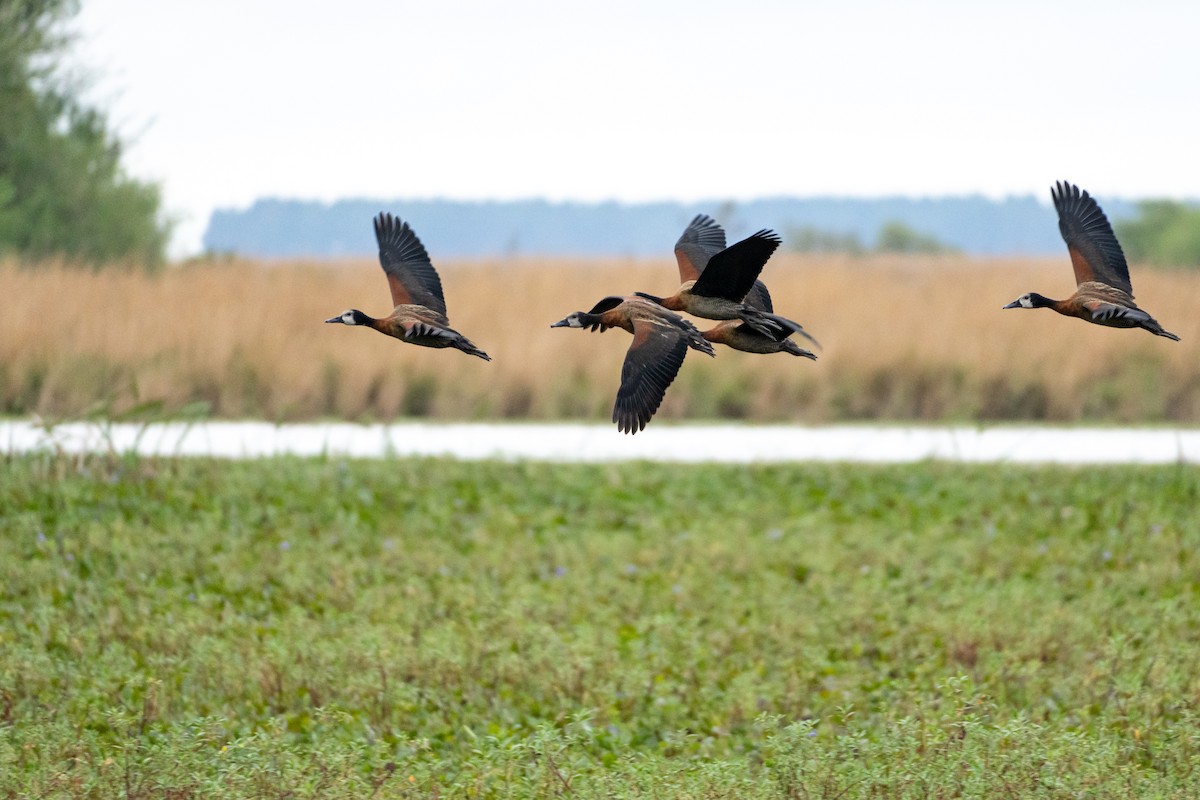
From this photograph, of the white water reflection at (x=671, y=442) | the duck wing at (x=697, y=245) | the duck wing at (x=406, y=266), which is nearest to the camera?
the duck wing at (x=406, y=266)

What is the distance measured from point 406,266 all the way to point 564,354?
12.5 metres

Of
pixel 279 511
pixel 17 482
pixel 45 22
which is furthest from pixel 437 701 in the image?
pixel 45 22

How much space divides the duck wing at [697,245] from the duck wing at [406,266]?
1.13 feet

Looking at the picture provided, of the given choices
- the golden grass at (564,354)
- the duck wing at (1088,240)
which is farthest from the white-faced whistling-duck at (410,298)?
the golden grass at (564,354)

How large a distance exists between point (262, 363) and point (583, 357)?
154 inches

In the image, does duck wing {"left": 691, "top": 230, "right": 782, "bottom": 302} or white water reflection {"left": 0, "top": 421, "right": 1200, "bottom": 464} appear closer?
duck wing {"left": 691, "top": 230, "right": 782, "bottom": 302}

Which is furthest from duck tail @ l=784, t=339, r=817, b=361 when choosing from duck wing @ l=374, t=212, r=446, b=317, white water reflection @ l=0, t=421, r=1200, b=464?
white water reflection @ l=0, t=421, r=1200, b=464

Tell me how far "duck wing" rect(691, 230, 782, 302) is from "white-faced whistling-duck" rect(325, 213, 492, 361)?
0.24 m

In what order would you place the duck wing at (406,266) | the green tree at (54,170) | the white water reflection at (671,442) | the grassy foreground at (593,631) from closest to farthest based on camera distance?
the duck wing at (406,266) → the grassy foreground at (593,631) → the white water reflection at (671,442) → the green tree at (54,170)

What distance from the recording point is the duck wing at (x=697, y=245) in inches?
70.4

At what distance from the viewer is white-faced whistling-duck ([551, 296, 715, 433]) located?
4.48ft

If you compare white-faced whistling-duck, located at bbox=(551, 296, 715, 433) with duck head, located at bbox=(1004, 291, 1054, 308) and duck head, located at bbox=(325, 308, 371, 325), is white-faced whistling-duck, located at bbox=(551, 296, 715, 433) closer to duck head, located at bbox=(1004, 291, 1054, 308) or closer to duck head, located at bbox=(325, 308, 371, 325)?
duck head, located at bbox=(325, 308, 371, 325)

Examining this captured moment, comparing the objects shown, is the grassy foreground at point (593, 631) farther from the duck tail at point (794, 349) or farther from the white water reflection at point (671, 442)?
the duck tail at point (794, 349)

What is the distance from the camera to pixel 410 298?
153 centimetres
